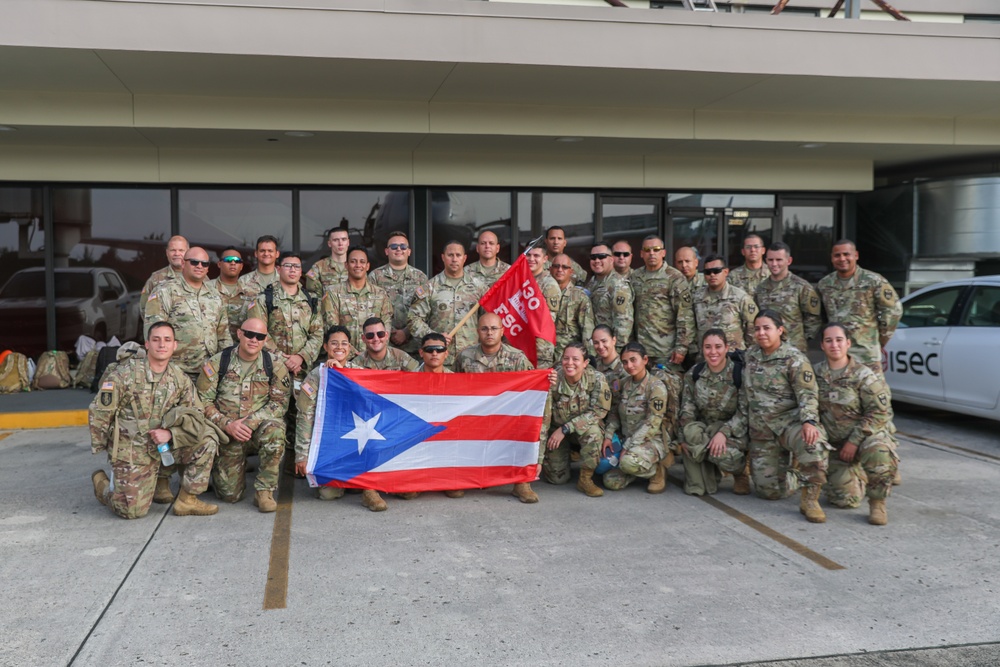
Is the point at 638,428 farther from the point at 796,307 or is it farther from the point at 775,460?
the point at 796,307

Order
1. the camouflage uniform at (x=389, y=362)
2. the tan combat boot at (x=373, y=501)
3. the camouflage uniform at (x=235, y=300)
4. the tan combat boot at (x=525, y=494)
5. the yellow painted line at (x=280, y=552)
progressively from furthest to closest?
the camouflage uniform at (x=235, y=300)
the camouflage uniform at (x=389, y=362)
the tan combat boot at (x=525, y=494)
the tan combat boot at (x=373, y=501)
the yellow painted line at (x=280, y=552)

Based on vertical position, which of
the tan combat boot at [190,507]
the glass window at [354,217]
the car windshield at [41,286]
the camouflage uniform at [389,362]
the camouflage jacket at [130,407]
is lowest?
the tan combat boot at [190,507]

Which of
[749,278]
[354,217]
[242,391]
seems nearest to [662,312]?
[749,278]

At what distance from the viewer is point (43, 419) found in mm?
8625

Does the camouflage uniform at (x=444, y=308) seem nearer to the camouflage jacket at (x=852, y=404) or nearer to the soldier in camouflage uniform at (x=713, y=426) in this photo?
the soldier in camouflage uniform at (x=713, y=426)

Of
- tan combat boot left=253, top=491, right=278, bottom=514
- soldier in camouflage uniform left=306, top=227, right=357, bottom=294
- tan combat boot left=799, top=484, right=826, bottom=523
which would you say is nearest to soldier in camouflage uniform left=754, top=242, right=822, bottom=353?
tan combat boot left=799, top=484, right=826, bottom=523

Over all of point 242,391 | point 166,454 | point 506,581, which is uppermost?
point 242,391

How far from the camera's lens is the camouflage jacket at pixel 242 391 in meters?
5.95

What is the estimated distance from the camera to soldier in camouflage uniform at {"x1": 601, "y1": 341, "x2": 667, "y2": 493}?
6.14m

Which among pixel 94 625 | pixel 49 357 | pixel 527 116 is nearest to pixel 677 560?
pixel 94 625

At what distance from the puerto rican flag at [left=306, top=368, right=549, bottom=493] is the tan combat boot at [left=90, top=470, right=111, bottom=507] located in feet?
4.57

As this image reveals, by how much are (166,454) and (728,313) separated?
4.61m

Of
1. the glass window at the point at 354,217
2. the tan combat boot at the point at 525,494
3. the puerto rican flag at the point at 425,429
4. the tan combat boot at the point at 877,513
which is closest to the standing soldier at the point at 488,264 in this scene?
the puerto rican flag at the point at 425,429

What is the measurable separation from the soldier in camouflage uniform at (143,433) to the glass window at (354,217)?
5.32 metres
